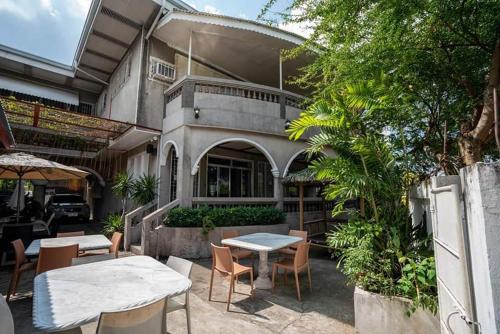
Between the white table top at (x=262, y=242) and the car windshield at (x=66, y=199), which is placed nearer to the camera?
the white table top at (x=262, y=242)

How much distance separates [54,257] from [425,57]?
24.7ft

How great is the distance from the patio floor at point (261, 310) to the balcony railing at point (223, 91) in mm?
5963

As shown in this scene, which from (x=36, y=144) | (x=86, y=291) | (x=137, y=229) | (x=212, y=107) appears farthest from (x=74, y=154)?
(x=86, y=291)

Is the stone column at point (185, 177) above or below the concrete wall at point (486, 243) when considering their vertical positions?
above

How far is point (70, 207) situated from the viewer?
1473 cm

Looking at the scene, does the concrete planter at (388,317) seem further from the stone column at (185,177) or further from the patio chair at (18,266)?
the stone column at (185,177)

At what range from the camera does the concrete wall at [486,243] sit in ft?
5.58

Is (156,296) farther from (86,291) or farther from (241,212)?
(241,212)

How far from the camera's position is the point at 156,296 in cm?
272

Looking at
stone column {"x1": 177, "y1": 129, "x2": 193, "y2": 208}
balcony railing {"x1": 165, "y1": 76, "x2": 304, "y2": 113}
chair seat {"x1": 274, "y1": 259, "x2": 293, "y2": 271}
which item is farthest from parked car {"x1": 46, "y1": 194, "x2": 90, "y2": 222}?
chair seat {"x1": 274, "y1": 259, "x2": 293, "y2": 271}

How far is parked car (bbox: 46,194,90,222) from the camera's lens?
47.4 ft

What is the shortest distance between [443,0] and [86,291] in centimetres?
590

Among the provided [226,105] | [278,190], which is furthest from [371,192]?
[226,105]

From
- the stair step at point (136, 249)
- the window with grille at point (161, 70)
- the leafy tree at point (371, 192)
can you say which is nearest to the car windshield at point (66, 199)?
the stair step at point (136, 249)
